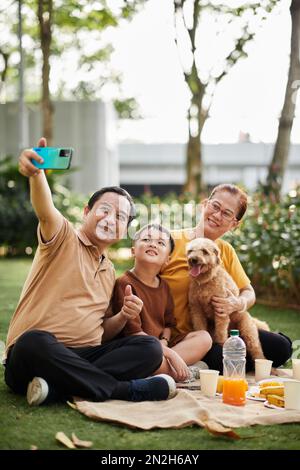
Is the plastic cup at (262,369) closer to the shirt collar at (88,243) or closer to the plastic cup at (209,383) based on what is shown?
the plastic cup at (209,383)

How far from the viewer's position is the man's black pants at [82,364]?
144 inches

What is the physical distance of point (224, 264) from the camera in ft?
15.9

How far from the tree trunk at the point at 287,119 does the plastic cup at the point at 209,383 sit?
6540mm

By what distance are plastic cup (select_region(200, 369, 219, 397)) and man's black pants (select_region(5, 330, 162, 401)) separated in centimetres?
29

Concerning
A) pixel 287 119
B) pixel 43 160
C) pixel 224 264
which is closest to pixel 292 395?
pixel 224 264

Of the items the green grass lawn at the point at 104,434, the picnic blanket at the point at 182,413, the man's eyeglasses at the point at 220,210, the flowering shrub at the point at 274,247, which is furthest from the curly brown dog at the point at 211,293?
the flowering shrub at the point at 274,247

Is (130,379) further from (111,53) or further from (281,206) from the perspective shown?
(111,53)

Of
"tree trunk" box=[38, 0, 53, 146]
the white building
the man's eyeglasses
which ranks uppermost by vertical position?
"tree trunk" box=[38, 0, 53, 146]

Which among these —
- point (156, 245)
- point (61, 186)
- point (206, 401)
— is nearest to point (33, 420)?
point (206, 401)

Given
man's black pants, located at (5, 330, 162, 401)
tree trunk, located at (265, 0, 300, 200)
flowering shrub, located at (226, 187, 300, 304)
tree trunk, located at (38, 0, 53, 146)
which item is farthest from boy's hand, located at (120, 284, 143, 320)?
tree trunk, located at (38, 0, 53, 146)

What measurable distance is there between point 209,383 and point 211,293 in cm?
67

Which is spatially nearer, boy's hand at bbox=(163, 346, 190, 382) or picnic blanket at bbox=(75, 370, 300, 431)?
picnic blanket at bbox=(75, 370, 300, 431)

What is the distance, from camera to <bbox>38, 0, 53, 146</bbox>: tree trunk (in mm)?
15633

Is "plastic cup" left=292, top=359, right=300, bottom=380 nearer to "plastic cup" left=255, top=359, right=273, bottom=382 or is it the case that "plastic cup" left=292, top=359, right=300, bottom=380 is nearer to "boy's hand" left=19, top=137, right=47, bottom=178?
"plastic cup" left=255, top=359, right=273, bottom=382
